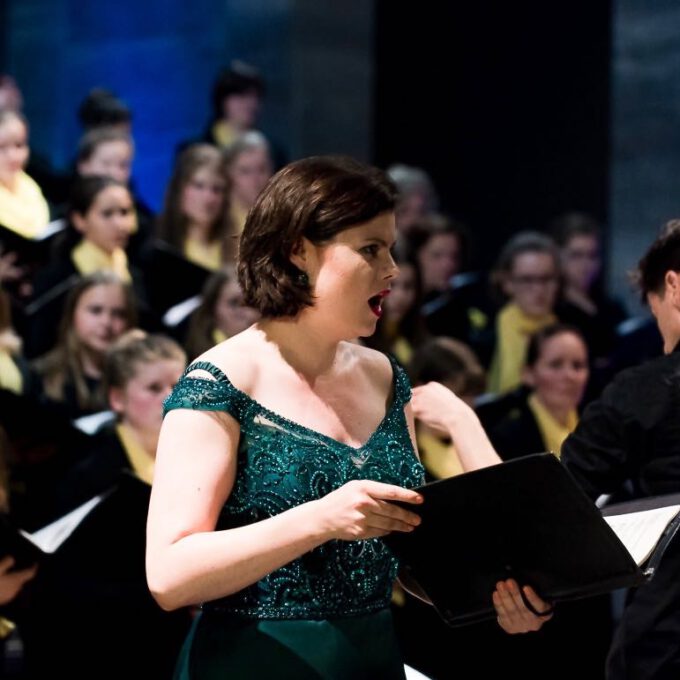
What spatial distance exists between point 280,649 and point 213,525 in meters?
0.23

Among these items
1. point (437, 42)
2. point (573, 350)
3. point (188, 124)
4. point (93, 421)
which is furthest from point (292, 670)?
point (437, 42)

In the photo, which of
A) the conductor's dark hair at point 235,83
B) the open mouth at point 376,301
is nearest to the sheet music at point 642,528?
the open mouth at point 376,301

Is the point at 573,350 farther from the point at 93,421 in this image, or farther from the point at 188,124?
the point at 188,124

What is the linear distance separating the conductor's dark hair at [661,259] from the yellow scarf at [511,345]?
10.8 feet

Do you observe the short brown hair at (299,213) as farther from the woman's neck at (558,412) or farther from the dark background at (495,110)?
the dark background at (495,110)

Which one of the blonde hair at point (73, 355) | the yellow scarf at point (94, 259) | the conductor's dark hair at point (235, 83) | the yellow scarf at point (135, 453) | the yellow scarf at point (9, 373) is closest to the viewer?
the yellow scarf at point (135, 453)

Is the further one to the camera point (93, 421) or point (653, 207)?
point (653, 207)

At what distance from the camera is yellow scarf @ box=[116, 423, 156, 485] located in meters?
4.44

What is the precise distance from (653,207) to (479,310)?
0.97 meters

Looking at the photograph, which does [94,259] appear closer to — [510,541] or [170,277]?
[170,277]

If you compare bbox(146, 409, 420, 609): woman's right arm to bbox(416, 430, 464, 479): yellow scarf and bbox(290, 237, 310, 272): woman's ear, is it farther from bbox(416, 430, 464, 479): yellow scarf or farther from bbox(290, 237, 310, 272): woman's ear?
bbox(416, 430, 464, 479): yellow scarf

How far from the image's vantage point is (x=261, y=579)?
7.07 ft


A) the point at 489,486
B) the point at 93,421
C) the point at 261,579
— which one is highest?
the point at 489,486

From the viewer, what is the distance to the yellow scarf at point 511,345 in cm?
615
